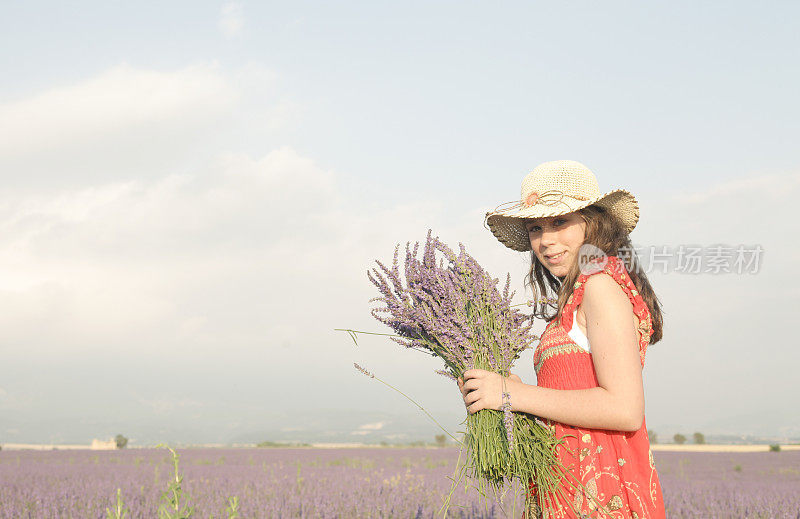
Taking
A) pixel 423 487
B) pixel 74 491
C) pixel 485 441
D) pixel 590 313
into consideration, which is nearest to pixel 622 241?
pixel 590 313

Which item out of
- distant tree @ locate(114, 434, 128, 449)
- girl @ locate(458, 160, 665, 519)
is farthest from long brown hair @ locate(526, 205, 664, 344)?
distant tree @ locate(114, 434, 128, 449)

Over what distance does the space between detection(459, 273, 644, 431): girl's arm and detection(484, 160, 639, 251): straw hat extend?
336 millimetres

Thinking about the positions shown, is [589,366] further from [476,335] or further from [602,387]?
[476,335]

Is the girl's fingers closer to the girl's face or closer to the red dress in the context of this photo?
the red dress

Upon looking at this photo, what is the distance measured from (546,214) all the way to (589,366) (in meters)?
0.51

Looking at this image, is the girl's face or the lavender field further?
the lavender field

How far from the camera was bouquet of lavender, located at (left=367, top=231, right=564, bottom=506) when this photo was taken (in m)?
1.92

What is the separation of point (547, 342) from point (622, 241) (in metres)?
0.50

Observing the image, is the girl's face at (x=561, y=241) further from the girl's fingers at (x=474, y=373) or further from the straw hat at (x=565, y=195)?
the girl's fingers at (x=474, y=373)

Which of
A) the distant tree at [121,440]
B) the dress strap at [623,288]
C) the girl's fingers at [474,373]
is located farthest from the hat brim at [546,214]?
the distant tree at [121,440]

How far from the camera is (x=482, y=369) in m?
1.94

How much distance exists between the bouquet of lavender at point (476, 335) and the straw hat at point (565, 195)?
289mm

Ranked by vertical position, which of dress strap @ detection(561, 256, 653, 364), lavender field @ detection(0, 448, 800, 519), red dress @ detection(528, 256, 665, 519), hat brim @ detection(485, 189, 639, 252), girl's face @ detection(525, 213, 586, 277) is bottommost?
lavender field @ detection(0, 448, 800, 519)

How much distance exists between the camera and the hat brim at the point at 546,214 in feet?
6.82
